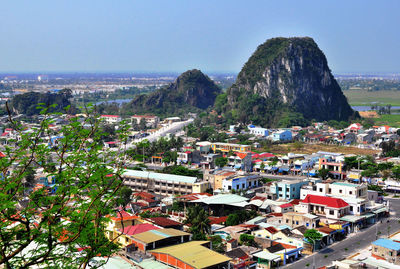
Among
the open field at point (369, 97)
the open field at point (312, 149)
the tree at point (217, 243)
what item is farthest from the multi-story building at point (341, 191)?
the open field at point (369, 97)

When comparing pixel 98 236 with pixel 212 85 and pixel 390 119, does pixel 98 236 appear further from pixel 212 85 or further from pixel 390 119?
pixel 212 85

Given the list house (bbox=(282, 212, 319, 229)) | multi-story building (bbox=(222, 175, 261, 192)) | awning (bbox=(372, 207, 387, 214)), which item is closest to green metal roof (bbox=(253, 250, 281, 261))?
house (bbox=(282, 212, 319, 229))

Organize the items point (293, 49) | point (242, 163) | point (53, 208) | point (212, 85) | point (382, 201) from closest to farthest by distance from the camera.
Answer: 1. point (53, 208)
2. point (382, 201)
3. point (242, 163)
4. point (293, 49)
5. point (212, 85)

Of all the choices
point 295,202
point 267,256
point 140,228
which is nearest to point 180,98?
point 295,202

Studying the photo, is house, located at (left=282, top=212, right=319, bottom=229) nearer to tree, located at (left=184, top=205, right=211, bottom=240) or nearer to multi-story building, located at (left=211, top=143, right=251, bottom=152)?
tree, located at (left=184, top=205, right=211, bottom=240)

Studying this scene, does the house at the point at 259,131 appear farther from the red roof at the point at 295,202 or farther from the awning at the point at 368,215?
the awning at the point at 368,215

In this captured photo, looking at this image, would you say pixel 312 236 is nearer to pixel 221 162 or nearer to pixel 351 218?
pixel 351 218

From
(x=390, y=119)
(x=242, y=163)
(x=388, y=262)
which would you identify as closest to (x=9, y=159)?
(x=388, y=262)
